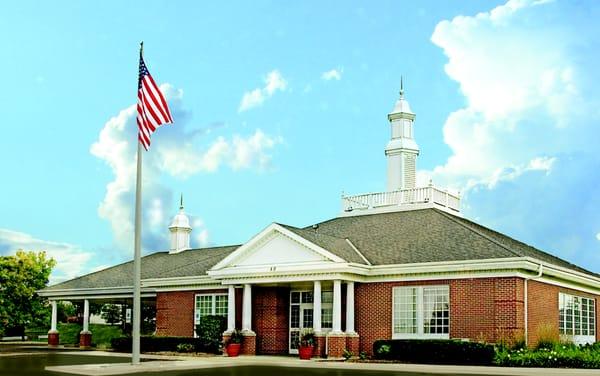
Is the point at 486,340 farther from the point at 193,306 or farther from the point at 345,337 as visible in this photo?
the point at 193,306

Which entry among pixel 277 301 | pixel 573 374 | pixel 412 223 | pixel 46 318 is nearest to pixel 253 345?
pixel 277 301

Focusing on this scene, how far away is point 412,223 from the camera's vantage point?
113ft

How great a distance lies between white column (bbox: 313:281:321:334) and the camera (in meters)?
31.1

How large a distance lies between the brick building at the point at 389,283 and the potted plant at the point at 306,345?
12.6 inches

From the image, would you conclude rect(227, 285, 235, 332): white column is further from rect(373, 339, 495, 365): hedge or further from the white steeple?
the white steeple

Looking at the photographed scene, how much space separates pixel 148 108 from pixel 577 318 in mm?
19660

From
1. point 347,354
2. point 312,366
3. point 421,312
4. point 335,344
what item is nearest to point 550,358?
point 421,312

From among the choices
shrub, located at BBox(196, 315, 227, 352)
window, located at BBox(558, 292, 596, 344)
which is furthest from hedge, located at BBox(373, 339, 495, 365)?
shrub, located at BBox(196, 315, 227, 352)

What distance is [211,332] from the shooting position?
1395 inches

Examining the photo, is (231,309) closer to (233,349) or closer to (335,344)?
(233,349)

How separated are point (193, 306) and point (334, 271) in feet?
32.8

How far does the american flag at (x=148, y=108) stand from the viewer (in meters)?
26.1

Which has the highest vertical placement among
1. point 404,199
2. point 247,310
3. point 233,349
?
point 404,199

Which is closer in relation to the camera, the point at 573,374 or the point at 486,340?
the point at 573,374
